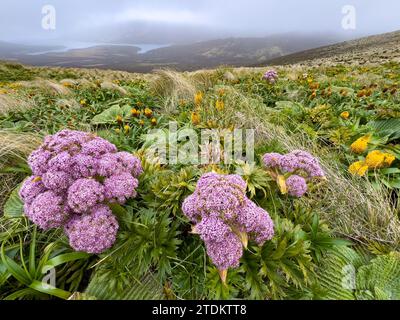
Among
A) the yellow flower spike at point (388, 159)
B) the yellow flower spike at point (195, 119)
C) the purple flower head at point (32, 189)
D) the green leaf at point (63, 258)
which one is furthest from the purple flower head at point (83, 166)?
the yellow flower spike at point (388, 159)

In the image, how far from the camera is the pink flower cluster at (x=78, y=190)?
150cm

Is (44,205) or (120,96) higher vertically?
(120,96)

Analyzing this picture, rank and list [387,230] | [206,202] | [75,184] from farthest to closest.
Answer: [387,230], [75,184], [206,202]

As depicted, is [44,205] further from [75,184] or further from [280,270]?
[280,270]

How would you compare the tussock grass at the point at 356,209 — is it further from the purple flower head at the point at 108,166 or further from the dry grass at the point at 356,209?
the purple flower head at the point at 108,166

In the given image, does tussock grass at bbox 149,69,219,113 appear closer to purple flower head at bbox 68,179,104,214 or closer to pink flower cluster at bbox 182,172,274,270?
purple flower head at bbox 68,179,104,214

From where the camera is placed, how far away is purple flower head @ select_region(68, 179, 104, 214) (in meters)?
1.49

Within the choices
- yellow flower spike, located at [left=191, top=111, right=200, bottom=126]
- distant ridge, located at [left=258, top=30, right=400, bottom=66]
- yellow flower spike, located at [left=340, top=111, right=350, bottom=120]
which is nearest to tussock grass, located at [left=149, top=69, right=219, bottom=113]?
yellow flower spike, located at [left=191, top=111, right=200, bottom=126]

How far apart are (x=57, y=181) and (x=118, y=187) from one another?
0.34 metres

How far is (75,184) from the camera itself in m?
1.54

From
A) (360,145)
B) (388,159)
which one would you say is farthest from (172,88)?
(388,159)

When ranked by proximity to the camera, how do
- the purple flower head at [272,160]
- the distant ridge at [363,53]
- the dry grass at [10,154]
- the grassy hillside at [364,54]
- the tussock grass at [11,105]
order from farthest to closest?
the distant ridge at [363,53] < the grassy hillside at [364,54] < the tussock grass at [11,105] < the dry grass at [10,154] < the purple flower head at [272,160]
